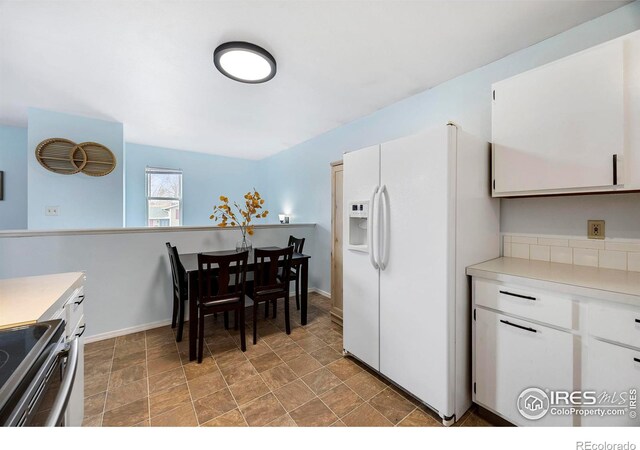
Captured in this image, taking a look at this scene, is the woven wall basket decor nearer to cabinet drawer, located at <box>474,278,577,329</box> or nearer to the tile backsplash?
cabinet drawer, located at <box>474,278,577,329</box>

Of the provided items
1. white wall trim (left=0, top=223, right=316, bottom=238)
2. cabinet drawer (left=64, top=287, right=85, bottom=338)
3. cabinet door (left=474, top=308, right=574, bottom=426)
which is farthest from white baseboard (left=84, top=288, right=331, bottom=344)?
cabinet door (left=474, top=308, right=574, bottom=426)

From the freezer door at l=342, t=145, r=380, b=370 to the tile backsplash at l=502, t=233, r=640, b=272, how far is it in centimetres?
105

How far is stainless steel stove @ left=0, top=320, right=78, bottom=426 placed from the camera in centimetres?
67

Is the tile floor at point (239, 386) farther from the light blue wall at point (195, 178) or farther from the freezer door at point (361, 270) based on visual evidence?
the light blue wall at point (195, 178)

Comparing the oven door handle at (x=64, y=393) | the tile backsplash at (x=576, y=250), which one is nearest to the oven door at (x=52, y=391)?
the oven door handle at (x=64, y=393)

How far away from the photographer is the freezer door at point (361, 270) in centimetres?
197

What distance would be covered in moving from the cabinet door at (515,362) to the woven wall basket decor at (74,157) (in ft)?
14.1

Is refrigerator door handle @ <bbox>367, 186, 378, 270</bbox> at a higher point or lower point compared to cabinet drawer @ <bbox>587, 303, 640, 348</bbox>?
higher

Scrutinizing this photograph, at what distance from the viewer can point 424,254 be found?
1.65 metres

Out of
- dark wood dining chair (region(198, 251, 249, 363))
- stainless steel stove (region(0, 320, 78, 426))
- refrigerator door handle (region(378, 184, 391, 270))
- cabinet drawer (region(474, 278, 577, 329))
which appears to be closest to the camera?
stainless steel stove (region(0, 320, 78, 426))

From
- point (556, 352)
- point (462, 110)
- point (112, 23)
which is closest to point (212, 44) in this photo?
point (112, 23)

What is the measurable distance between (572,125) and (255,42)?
210 cm

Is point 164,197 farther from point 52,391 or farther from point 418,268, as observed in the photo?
point 418,268

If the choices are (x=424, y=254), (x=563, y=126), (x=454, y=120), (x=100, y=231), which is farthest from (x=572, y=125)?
(x=100, y=231)
